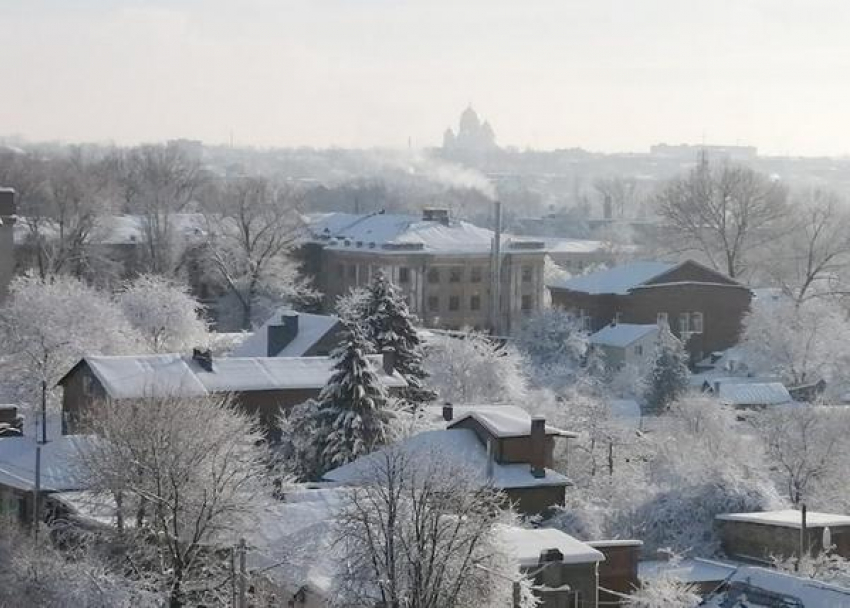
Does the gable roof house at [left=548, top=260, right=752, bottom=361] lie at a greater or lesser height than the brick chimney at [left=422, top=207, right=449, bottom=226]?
lesser

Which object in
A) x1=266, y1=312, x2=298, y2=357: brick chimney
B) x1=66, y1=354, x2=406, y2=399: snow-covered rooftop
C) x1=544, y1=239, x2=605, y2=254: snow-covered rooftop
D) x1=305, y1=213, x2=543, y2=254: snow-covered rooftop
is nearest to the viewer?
x1=66, y1=354, x2=406, y2=399: snow-covered rooftop

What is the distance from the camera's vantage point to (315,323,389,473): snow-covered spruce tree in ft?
128

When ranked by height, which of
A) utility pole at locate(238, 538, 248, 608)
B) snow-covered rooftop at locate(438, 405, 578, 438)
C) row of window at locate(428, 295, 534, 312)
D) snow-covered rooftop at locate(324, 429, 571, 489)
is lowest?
row of window at locate(428, 295, 534, 312)

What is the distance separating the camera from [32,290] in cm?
5412

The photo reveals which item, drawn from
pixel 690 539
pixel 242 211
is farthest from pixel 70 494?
pixel 242 211

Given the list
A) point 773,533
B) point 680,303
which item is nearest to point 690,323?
point 680,303

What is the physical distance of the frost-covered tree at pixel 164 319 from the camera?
59562 millimetres

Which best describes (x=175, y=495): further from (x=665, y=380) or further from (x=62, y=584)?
(x=665, y=380)

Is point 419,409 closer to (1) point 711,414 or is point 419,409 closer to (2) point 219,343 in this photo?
(1) point 711,414

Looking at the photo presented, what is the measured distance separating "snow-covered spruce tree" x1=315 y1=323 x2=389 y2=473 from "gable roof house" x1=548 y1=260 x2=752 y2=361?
3180 centimetres

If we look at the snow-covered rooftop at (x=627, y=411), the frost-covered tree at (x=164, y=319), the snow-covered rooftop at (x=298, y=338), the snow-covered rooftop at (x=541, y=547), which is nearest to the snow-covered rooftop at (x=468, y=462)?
the snow-covered rooftop at (x=541, y=547)

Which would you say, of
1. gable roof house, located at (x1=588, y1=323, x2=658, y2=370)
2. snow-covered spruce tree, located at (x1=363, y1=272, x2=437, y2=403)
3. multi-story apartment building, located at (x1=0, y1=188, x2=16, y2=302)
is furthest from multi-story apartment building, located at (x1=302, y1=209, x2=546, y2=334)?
snow-covered spruce tree, located at (x1=363, y1=272, x2=437, y2=403)

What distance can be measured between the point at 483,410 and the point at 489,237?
149ft

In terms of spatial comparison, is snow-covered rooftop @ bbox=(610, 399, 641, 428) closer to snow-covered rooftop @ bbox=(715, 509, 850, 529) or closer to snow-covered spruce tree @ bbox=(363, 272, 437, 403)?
snow-covered spruce tree @ bbox=(363, 272, 437, 403)
